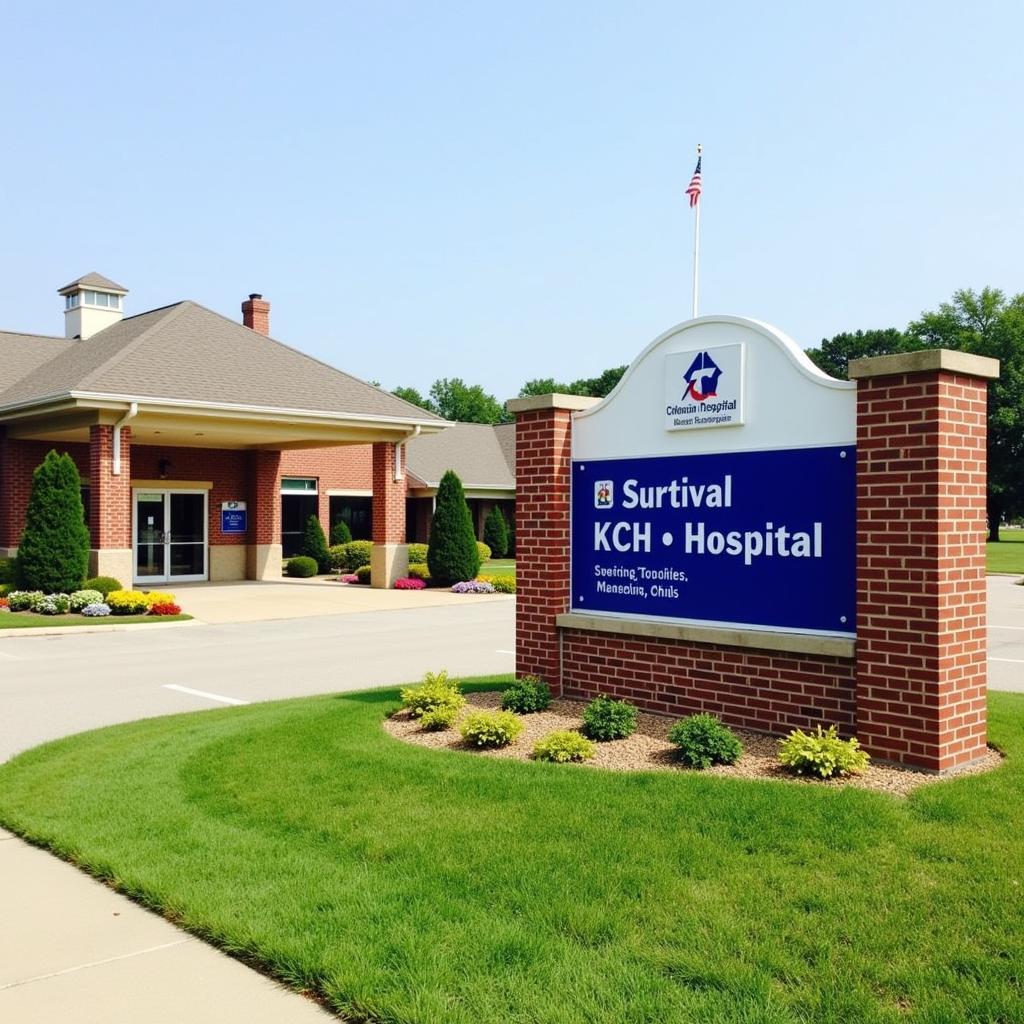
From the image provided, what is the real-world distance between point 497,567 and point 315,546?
755cm

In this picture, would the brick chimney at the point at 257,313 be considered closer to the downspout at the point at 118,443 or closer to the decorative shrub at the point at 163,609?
the downspout at the point at 118,443

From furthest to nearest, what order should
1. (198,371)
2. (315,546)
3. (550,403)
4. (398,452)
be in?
1. (315,546)
2. (398,452)
3. (198,371)
4. (550,403)

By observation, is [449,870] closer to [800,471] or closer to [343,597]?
[800,471]

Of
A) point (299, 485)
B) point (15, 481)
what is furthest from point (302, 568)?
point (15, 481)

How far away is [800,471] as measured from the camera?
7199 mm

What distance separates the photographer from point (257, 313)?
33906 mm

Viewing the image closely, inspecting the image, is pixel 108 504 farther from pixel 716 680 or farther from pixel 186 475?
pixel 716 680

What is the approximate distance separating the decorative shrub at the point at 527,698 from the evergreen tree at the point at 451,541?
767 inches

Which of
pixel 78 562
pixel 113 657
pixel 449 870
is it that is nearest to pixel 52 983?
pixel 449 870

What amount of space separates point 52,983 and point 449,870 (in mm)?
1779

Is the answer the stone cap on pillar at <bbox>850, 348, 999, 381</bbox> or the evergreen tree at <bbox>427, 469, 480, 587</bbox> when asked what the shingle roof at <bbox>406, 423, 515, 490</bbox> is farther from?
the stone cap on pillar at <bbox>850, 348, 999, 381</bbox>

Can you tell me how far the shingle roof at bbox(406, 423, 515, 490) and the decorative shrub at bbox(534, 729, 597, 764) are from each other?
32.9 m

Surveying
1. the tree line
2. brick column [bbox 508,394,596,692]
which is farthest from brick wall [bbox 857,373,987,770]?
the tree line

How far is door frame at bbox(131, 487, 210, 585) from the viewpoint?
90.6 feet
